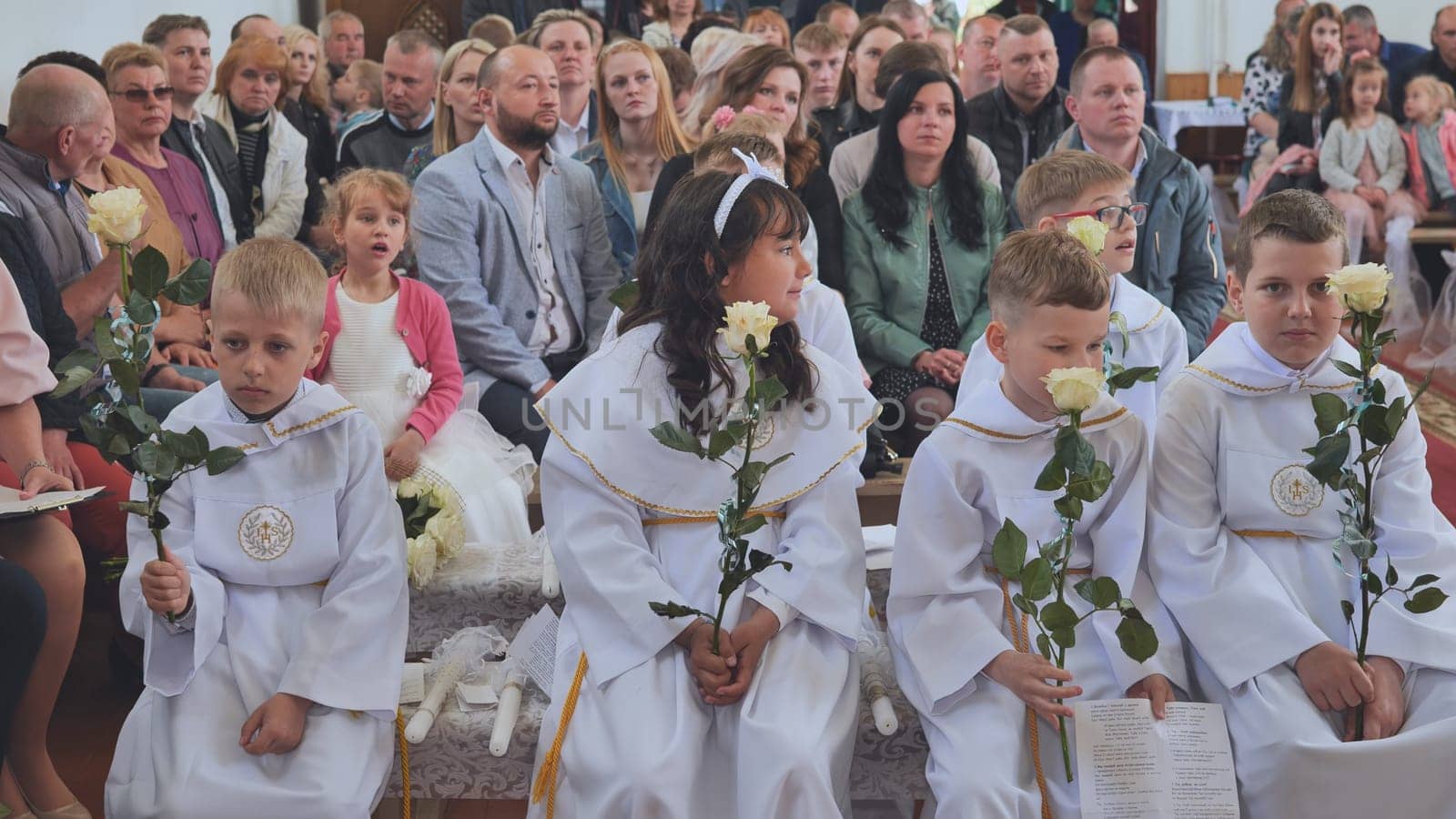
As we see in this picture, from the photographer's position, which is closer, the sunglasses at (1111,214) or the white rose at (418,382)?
the sunglasses at (1111,214)

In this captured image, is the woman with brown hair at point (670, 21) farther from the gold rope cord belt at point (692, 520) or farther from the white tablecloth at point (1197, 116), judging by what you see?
the gold rope cord belt at point (692, 520)

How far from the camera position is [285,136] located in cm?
586

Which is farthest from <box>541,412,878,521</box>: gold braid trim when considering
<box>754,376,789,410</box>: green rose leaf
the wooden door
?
the wooden door

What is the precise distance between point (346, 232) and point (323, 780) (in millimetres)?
1818

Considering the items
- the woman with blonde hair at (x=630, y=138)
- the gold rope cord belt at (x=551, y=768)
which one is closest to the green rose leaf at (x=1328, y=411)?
the gold rope cord belt at (x=551, y=768)

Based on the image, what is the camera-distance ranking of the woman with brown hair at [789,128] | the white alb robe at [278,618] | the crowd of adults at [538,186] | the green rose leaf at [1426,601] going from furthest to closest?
the woman with brown hair at [789,128]
the crowd of adults at [538,186]
the white alb robe at [278,618]
the green rose leaf at [1426,601]

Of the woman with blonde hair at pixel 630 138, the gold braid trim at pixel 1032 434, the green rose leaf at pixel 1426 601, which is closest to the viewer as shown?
the green rose leaf at pixel 1426 601

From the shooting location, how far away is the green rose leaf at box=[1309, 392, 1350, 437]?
7.55ft

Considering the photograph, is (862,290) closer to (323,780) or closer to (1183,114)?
(323,780)

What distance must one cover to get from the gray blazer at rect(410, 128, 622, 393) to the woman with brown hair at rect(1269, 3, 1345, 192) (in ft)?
18.3

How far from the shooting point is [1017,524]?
253 cm

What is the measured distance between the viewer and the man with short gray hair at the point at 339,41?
8.93m

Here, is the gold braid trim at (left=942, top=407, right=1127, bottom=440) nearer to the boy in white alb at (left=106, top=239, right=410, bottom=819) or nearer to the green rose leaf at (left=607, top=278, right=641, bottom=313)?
the green rose leaf at (left=607, top=278, right=641, bottom=313)

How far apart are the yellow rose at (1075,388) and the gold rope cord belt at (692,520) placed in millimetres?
698
